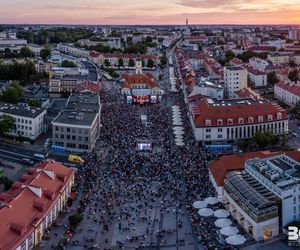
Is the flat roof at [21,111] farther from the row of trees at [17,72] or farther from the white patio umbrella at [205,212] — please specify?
the row of trees at [17,72]

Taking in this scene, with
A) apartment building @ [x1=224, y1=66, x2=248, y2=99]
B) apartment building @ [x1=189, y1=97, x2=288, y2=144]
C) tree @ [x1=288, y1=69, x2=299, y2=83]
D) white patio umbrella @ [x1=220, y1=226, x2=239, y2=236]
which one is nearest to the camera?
white patio umbrella @ [x1=220, y1=226, x2=239, y2=236]

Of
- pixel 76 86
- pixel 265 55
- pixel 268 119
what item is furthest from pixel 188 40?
pixel 268 119

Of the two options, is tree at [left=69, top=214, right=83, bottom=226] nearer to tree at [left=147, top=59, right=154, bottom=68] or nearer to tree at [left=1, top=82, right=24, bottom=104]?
tree at [left=1, top=82, right=24, bottom=104]

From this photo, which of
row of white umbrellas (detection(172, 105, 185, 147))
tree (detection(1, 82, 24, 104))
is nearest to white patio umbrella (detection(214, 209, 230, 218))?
row of white umbrellas (detection(172, 105, 185, 147))

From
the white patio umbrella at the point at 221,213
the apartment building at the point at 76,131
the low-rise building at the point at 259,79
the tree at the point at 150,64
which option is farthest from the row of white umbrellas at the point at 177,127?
the tree at the point at 150,64

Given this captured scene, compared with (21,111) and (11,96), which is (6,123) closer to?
(21,111)

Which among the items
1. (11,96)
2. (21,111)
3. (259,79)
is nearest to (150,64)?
(259,79)
